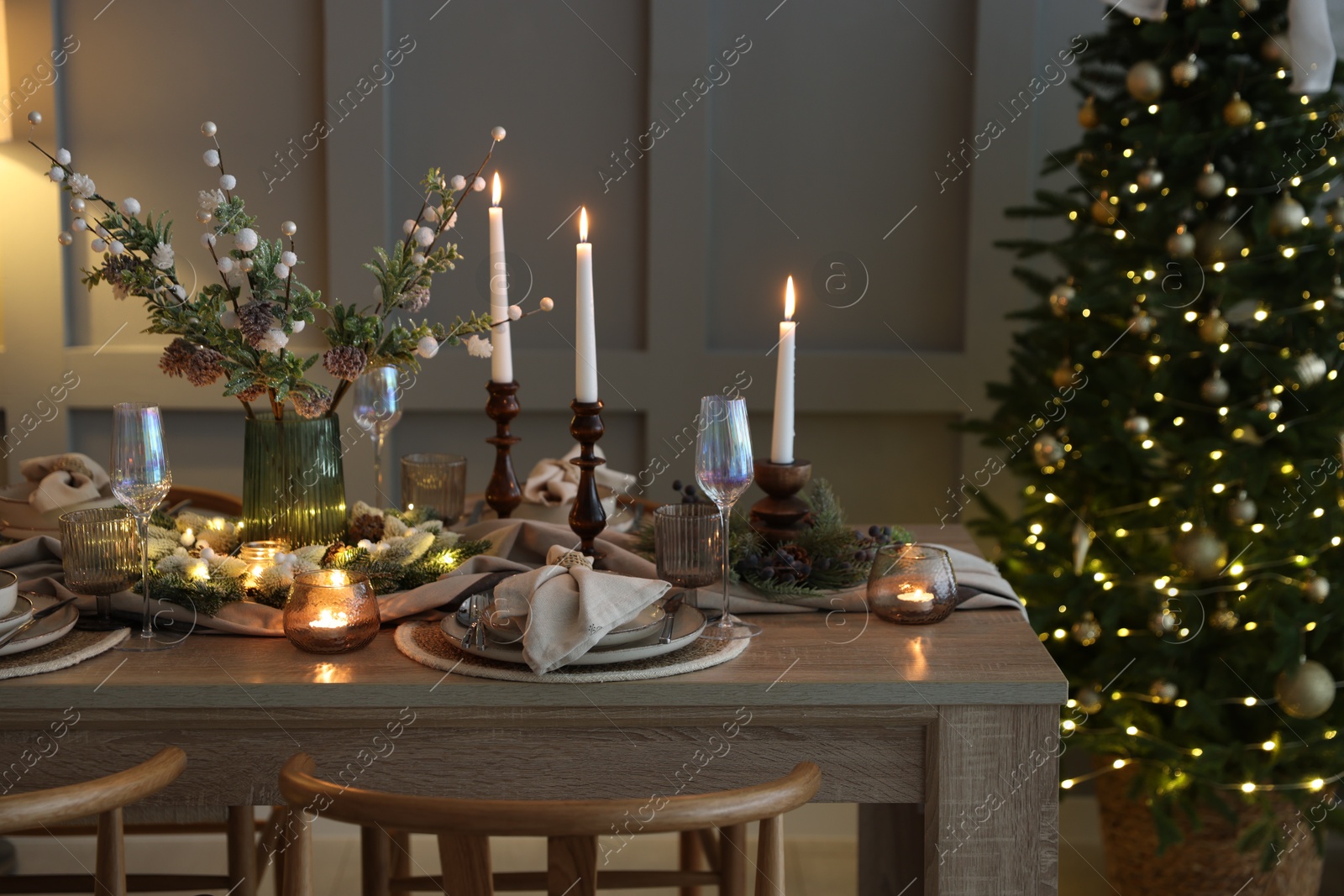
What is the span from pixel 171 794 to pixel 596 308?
1.74m

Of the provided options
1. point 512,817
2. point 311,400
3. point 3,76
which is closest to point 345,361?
point 311,400

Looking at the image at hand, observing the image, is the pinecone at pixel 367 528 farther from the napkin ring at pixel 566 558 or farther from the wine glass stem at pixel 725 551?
the wine glass stem at pixel 725 551

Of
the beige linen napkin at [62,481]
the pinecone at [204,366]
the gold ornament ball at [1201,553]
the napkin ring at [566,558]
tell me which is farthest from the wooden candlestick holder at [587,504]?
the gold ornament ball at [1201,553]

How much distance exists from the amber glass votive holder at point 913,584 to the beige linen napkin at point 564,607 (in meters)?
0.26

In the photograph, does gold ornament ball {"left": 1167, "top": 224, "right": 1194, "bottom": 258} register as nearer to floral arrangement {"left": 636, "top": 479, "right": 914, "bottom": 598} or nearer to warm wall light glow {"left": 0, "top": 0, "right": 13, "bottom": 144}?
floral arrangement {"left": 636, "top": 479, "right": 914, "bottom": 598}

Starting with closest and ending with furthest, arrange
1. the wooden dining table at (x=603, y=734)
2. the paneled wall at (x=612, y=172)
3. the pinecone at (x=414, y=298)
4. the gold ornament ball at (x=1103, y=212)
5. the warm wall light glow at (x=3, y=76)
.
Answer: the wooden dining table at (x=603, y=734), the pinecone at (x=414, y=298), the gold ornament ball at (x=1103, y=212), the warm wall light glow at (x=3, y=76), the paneled wall at (x=612, y=172)

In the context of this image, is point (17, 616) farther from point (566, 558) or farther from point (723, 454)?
point (723, 454)

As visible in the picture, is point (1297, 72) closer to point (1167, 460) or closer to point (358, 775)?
point (1167, 460)

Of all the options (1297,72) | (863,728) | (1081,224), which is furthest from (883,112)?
(863,728)

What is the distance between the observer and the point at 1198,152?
2006mm

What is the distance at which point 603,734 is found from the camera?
1.13 meters

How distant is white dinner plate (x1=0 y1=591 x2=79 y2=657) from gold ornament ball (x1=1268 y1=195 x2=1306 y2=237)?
190cm

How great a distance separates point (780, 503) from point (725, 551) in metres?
0.19

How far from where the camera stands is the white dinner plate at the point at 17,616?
1.14 m
